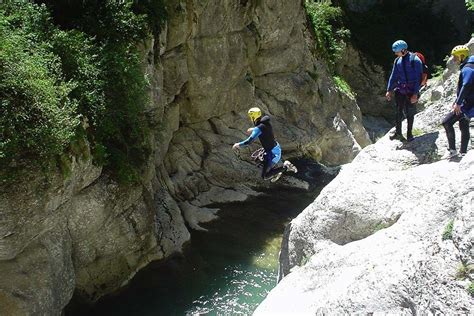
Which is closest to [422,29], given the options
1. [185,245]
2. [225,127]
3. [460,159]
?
[225,127]

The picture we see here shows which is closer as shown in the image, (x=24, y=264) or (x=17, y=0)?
(x=24, y=264)

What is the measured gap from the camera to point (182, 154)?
22.8m

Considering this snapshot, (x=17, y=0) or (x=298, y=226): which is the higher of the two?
(x=17, y=0)

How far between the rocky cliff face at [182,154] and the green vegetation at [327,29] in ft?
6.78

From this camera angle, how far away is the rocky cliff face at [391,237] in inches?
260

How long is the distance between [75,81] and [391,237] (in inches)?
342

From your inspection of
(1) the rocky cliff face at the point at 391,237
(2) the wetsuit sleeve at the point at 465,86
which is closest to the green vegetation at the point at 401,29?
(1) the rocky cliff face at the point at 391,237

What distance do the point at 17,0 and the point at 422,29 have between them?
41.2m

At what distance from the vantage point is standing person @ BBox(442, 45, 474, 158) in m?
8.82

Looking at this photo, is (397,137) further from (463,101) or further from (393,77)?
(463,101)

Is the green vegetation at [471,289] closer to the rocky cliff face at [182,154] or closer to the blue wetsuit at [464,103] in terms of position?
the blue wetsuit at [464,103]

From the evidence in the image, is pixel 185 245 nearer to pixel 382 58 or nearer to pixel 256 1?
pixel 256 1

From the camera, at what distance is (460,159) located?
353 inches

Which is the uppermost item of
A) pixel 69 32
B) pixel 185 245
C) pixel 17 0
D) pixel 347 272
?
pixel 17 0
